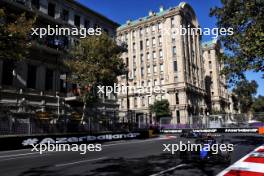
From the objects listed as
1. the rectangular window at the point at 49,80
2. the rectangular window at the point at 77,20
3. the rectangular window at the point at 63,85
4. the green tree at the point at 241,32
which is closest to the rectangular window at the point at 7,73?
the rectangular window at the point at 49,80

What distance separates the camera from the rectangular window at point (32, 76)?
26984mm

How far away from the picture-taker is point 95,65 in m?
26.1

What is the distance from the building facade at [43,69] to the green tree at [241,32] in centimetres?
1647

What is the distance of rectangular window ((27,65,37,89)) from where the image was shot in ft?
88.5

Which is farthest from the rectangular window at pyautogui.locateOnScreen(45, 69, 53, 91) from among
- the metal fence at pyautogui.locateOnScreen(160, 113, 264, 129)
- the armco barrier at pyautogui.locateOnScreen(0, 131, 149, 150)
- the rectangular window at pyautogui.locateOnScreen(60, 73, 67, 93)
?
the metal fence at pyautogui.locateOnScreen(160, 113, 264, 129)

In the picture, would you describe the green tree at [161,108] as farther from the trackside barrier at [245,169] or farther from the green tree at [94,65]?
the trackside barrier at [245,169]

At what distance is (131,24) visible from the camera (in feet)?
232

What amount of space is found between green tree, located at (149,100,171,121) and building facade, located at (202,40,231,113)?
23.8m

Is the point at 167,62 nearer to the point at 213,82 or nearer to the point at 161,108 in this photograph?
the point at 161,108

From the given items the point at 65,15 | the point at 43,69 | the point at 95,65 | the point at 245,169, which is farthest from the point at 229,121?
the point at 245,169

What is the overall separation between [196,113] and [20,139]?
51.8m

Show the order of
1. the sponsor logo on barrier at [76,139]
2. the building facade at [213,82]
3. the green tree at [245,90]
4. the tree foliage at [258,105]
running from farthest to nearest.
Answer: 1. the tree foliage at [258,105]
2. the building facade at [213,82]
3. the green tree at [245,90]
4. the sponsor logo on barrier at [76,139]

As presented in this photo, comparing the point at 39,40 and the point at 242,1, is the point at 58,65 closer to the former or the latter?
the point at 39,40

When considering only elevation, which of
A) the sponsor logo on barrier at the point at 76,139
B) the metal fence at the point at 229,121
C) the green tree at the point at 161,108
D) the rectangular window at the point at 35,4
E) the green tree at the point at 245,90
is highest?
the rectangular window at the point at 35,4
